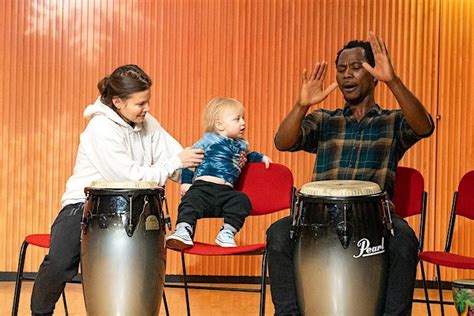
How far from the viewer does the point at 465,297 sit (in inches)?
147

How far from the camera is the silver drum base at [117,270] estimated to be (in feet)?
11.6

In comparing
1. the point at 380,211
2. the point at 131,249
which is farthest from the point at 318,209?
the point at 131,249

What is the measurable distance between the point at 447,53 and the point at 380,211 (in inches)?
113

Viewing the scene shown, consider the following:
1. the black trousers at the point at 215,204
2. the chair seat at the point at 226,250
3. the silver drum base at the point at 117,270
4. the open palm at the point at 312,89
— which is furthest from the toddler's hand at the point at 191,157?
the open palm at the point at 312,89

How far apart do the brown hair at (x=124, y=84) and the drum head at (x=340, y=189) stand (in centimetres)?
103

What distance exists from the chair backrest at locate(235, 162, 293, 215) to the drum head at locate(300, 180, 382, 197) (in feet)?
2.76

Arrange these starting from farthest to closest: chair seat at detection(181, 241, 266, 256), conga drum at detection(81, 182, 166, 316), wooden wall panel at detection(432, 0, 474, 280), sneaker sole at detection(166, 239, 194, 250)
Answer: wooden wall panel at detection(432, 0, 474, 280), sneaker sole at detection(166, 239, 194, 250), chair seat at detection(181, 241, 266, 256), conga drum at detection(81, 182, 166, 316)

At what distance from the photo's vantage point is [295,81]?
5.90 meters

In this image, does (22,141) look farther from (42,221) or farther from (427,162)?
(427,162)

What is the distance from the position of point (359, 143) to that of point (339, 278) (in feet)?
2.66

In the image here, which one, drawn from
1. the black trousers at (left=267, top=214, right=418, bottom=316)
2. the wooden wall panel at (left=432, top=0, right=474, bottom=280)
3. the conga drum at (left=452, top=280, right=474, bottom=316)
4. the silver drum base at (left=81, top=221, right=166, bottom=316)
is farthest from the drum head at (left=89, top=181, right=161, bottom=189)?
the wooden wall panel at (left=432, top=0, right=474, bottom=280)

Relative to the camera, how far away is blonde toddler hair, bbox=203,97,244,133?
4273mm

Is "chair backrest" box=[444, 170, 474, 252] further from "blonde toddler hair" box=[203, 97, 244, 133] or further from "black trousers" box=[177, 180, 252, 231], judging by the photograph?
"blonde toddler hair" box=[203, 97, 244, 133]

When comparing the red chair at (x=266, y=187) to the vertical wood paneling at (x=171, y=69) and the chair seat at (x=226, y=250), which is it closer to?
the chair seat at (x=226, y=250)
